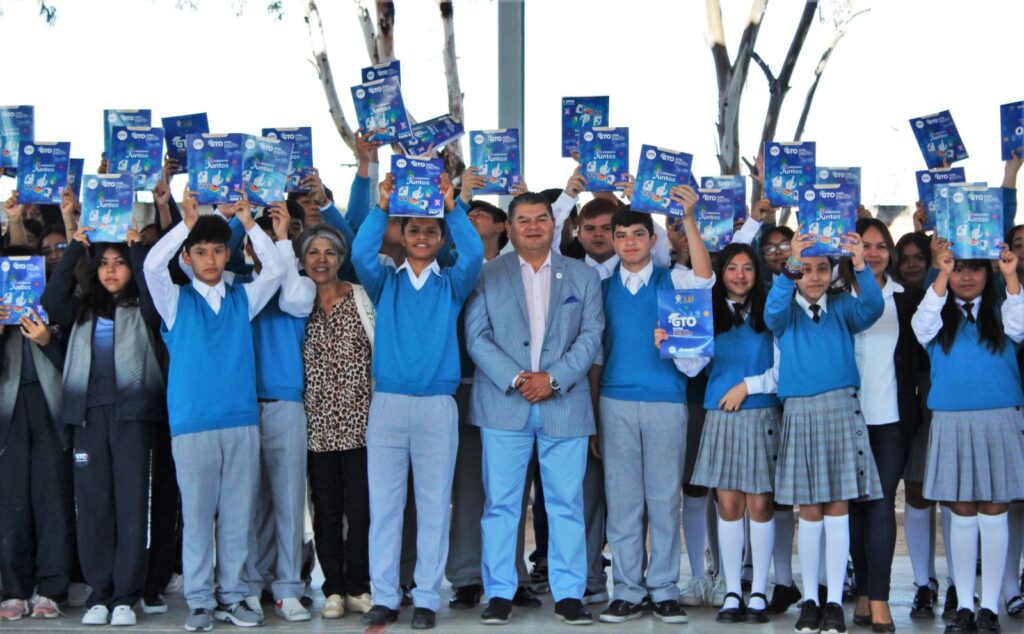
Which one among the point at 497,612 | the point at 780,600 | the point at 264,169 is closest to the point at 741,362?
the point at 780,600

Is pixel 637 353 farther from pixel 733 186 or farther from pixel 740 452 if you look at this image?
pixel 733 186

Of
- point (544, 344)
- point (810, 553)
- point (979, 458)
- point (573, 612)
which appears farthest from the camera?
point (544, 344)

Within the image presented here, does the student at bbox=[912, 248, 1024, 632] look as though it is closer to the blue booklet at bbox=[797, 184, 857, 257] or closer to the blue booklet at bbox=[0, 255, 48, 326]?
the blue booklet at bbox=[797, 184, 857, 257]

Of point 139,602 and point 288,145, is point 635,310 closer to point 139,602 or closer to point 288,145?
point 288,145

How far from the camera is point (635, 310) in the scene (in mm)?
6148

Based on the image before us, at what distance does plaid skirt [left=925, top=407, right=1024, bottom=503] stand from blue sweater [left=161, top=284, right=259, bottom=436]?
9.99ft

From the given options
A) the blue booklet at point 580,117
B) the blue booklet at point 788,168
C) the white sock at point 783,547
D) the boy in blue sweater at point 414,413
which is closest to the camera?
the boy in blue sweater at point 414,413

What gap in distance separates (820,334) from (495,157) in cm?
184

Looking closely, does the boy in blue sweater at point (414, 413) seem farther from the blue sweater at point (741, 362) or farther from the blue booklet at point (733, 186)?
the blue booklet at point (733, 186)

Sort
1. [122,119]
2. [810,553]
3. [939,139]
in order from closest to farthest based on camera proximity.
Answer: [810,553]
[122,119]
[939,139]

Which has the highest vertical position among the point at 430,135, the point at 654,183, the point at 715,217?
the point at 430,135

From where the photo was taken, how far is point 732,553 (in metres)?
6.02

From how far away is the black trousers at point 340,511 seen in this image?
20.0ft

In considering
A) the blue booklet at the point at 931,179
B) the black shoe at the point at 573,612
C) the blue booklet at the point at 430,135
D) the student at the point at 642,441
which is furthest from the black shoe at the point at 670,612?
the blue booklet at the point at 430,135
